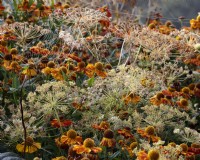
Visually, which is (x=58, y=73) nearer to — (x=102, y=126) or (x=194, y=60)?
(x=102, y=126)

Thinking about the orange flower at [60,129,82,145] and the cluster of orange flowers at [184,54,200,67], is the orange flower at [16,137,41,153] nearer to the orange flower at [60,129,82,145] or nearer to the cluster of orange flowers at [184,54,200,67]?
the orange flower at [60,129,82,145]

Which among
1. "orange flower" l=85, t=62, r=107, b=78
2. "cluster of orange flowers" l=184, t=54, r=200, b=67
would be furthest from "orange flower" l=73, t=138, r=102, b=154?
"cluster of orange flowers" l=184, t=54, r=200, b=67

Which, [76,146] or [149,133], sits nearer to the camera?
[76,146]

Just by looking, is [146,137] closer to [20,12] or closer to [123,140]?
[123,140]

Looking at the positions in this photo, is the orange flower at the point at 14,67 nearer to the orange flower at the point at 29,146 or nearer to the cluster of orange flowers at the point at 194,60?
the orange flower at the point at 29,146

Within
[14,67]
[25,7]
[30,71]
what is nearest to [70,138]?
[30,71]

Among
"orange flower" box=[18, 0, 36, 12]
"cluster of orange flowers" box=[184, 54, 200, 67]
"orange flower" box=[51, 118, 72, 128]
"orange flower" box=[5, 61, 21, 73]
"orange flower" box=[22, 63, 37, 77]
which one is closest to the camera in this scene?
"orange flower" box=[51, 118, 72, 128]

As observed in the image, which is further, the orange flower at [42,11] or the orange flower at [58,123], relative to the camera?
the orange flower at [42,11]

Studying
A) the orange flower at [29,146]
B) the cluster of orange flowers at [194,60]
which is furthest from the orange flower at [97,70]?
the cluster of orange flowers at [194,60]

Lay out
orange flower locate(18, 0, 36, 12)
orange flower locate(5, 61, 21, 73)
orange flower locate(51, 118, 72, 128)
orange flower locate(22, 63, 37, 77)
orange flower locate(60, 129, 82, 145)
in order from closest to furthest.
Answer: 1. orange flower locate(60, 129, 82, 145)
2. orange flower locate(51, 118, 72, 128)
3. orange flower locate(22, 63, 37, 77)
4. orange flower locate(5, 61, 21, 73)
5. orange flower locate(18, 0, 36, 12)

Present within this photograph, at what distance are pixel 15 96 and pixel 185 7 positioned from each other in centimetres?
290

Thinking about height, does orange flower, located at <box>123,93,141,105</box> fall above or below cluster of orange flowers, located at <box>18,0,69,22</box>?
below

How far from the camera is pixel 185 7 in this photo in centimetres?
484

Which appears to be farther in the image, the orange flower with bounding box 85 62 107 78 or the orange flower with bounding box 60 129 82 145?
the orange flower with bounding box 85 62 107 78
